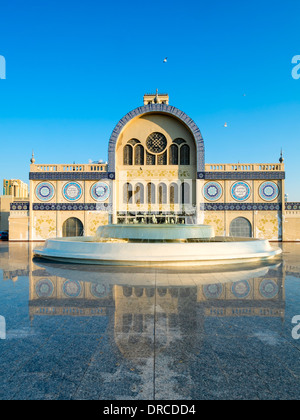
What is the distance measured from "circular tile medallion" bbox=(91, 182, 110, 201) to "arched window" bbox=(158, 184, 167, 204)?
4440 millimetres

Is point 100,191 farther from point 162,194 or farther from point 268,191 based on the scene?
point 268,191

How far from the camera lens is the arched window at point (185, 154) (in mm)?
24375

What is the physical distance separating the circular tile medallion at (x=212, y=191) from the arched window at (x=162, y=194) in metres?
3.42

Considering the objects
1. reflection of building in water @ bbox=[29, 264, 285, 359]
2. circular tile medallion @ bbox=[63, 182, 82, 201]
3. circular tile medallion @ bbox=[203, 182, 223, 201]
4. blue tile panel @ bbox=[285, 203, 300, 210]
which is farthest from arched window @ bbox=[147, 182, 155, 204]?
reflection of building in water @ bbox=[29, 264, 285, 359]

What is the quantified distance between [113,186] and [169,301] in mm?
19298

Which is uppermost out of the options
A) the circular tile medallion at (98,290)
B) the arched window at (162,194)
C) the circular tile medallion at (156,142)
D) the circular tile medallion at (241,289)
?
the circular tile medallion at (156,142)

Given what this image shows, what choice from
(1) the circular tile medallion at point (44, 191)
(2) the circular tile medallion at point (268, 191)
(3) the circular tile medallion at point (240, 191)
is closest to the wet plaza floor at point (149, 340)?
(3) the circular tile medallion at point (240, 191)

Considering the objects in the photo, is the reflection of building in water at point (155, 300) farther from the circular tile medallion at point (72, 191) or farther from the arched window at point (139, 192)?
the circular tile medallion at point (72, 191)

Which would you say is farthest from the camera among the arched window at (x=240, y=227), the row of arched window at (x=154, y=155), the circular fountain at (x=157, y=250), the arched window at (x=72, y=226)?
the row of arched window at (x=154, y=155)

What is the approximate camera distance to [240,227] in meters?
23.7

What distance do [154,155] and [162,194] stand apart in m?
3.54
